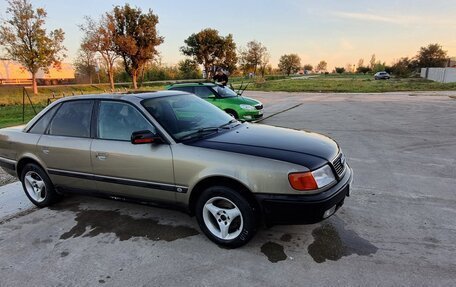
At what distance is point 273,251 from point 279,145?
1063 mm

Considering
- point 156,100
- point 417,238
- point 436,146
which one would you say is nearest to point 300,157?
point 417,238

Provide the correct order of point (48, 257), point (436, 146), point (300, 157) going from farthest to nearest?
point (436, 146)
point (48, 257)
point (300, 157)

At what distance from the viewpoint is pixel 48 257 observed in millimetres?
3326

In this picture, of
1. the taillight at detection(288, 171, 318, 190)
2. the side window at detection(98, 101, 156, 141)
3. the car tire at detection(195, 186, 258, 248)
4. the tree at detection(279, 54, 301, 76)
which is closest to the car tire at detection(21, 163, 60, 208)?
the side window at detection(98, 101, 156, 141)

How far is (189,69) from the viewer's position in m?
54.0

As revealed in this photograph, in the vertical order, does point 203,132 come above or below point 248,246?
above

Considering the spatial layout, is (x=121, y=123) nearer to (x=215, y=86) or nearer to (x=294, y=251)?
(x=294, y=251)

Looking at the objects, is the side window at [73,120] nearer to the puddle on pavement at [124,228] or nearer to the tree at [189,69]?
the puddle on pavement at [124,228]

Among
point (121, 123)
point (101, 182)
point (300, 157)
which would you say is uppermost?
point (121, 123)

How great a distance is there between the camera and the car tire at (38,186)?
449 centimetres

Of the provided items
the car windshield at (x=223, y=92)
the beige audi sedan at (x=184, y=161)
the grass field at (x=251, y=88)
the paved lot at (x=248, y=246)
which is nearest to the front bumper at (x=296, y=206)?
the beige audi sedan at (x=184, y=161)

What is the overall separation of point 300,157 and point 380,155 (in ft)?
14.2

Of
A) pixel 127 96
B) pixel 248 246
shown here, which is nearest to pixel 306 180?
pixel 248 246

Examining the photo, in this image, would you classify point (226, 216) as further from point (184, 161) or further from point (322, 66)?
point (322, 66)
